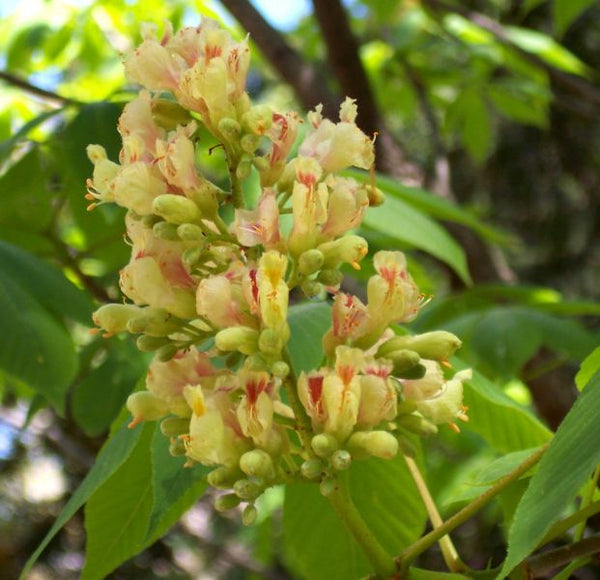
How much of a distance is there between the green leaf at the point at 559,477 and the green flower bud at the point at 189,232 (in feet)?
1.14

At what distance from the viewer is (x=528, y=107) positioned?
357 centimetres

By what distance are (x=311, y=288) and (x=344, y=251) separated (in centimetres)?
5

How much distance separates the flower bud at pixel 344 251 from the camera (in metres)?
0.88

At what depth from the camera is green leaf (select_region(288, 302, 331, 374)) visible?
1.01 metres

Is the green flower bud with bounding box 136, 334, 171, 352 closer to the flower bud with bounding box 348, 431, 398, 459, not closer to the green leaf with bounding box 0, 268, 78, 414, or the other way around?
the flower bud with bounding box 348, 431, 398, 459

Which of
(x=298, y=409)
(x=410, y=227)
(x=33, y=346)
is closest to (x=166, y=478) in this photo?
Result: (x=298, y=409)

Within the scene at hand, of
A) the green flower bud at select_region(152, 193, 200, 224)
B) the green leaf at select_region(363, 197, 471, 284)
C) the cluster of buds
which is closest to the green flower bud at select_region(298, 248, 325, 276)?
the cluster of buds

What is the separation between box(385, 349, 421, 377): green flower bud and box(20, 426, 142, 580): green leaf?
0.27m

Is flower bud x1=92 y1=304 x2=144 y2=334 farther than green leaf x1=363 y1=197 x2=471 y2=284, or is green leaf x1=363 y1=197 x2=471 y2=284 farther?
green leaf x1=363 y1=197 x2=471 y2=284

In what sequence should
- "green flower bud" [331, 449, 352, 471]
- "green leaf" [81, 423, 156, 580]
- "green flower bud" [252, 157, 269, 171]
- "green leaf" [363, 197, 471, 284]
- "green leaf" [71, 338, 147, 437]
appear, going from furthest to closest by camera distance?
"green leaf" [71, 338, 147, 437] → "green leaf" [363, 197, 471, 284] → "green leaf" [81, 423, 156, 580] → "green flower bud" [252, 157, 269, 171] → "green flower bud" [331, 449, 352, 471]

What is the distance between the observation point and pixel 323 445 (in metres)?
0.81

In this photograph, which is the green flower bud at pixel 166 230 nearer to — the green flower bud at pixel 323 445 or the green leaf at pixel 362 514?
the green flower bud at pixel 323 445

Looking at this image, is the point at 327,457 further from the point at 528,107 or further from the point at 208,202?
the point at 528,107

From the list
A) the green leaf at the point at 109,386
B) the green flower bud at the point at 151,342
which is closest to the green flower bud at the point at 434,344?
the green flower bud at the point at 151,342
